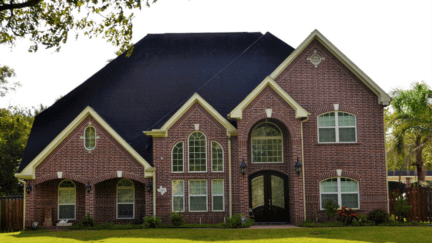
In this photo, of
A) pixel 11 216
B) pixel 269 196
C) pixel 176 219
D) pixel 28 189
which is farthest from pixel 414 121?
pixel 11 216

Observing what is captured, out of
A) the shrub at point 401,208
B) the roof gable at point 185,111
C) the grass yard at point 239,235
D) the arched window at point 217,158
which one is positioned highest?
the roof gable at point 185,111

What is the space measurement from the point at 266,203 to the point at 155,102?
7.81m

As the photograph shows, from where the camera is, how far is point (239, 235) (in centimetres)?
1656

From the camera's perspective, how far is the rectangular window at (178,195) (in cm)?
2083

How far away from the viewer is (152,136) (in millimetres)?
21203

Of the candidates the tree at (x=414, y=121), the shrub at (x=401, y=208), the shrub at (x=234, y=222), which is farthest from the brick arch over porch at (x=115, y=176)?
the tree at (x=414, y=121)

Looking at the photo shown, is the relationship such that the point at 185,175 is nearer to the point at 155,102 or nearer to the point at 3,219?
the point at 155,102

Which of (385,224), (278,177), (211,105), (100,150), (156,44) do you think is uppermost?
(156,44)

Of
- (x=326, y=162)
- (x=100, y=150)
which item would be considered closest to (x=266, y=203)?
(x=326, y=162)

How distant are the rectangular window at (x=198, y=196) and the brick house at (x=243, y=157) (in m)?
0.05

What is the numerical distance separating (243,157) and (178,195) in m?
3.64

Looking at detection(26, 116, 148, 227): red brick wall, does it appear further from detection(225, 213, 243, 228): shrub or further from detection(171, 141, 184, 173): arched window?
detection(225, 213, 243, 228): shrub

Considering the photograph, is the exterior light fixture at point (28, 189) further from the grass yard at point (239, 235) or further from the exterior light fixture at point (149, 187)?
the exterior light fixture at point (149, 187)

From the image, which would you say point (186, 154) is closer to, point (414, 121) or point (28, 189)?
point (28, 189)
